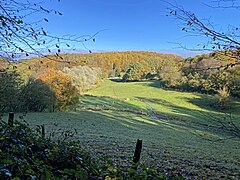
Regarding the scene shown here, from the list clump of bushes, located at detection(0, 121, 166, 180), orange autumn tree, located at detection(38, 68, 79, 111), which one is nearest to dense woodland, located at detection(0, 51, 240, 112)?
orange autumn tree, located at detection(38, 68, 79, 111)

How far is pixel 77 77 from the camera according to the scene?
55906mm

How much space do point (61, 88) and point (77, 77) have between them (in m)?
18.2

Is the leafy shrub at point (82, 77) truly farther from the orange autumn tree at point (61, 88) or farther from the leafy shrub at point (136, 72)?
the leafy shrub at point (136, 72)

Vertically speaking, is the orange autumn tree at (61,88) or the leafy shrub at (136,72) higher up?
the leafy shrub at (136,72)

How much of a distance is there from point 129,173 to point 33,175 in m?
1.23

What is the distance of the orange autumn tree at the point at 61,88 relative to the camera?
37.3m

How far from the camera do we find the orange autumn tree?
37344 mm

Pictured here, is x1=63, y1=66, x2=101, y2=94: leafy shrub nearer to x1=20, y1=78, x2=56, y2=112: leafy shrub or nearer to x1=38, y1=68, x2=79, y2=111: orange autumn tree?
x1=38, y1=68, x2=79, y2=111: orange autumn tree

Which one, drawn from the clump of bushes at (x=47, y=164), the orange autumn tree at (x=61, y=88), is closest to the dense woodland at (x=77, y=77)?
the orange autumn tree at (x=61, y=88)

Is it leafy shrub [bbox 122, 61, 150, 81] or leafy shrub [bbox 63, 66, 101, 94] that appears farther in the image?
leafy shrub [bbox 122, 61, 150, 81]

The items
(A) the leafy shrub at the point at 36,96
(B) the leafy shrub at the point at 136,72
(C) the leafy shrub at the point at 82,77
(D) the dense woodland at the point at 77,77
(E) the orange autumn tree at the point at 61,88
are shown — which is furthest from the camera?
(B) the leafy shrub at the point at 136,72

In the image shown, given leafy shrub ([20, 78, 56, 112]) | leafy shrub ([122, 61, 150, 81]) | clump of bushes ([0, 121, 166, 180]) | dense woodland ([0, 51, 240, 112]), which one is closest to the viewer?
clump of bushes ([0, 121, 166, 180])

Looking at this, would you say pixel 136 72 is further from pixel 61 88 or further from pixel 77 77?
pixel 61 88

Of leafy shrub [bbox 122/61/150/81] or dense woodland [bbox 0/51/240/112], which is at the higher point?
leafy shrub [bbox 122/61/150/81]
